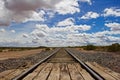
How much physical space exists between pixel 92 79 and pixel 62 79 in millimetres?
781

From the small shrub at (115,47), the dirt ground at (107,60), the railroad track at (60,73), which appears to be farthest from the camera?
the small shrub at (115,47)

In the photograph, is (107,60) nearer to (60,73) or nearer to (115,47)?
(60,73)

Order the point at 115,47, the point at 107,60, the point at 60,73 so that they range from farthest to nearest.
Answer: the point at 115,47 < the point at 107,60 < the point at 60,73

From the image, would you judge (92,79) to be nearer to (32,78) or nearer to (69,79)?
(69,79)

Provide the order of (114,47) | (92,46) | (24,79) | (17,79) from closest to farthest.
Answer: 1. (17,79)
2. (24,79)
3. (114,47)
4. (92,46)

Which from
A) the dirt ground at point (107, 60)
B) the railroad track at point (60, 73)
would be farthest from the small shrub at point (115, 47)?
the railroad track at point (60, 73)

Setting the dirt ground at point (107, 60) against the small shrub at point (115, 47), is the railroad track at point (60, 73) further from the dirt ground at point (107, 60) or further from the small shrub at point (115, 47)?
the small shrub at point (115, 47)

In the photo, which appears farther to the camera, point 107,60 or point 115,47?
point 115,47

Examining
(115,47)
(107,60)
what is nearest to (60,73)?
(107,60)

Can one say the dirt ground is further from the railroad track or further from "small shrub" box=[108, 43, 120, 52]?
"small shrub" box=[108, 43, 120, 52]

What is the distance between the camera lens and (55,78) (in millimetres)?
6344

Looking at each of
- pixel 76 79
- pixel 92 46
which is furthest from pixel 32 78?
pixel 92 46

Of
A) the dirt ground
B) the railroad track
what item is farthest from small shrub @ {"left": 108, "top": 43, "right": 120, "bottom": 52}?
the railroad track

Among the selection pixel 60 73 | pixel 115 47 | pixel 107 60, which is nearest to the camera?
pixel 60 73
